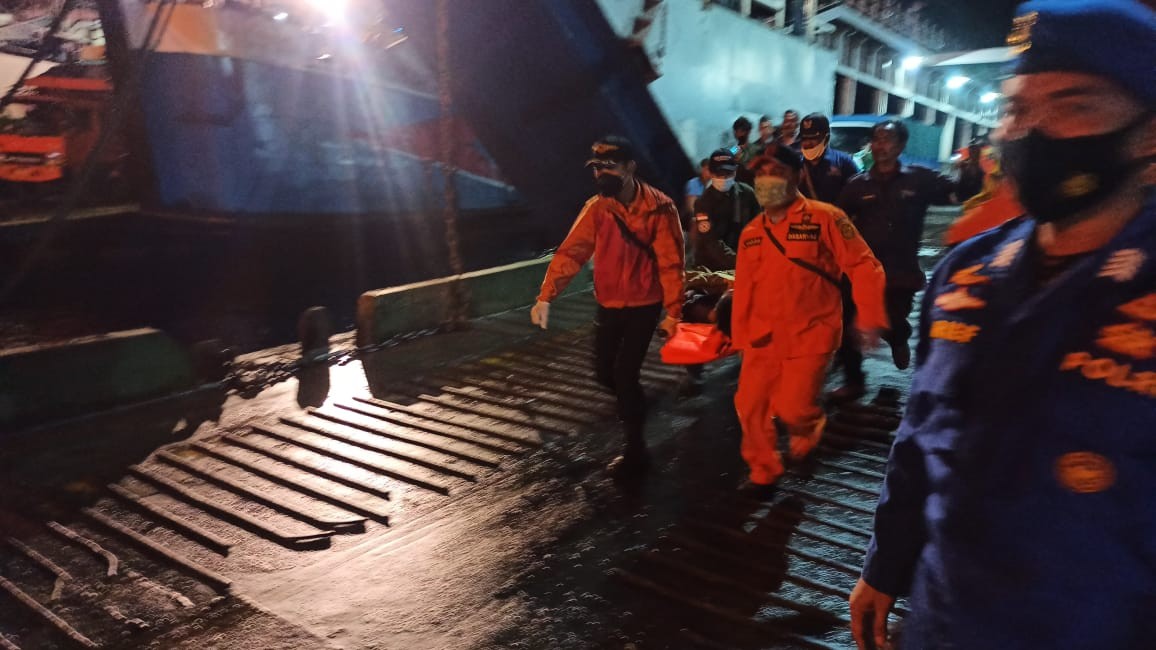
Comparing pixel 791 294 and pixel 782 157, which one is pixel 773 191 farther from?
pixel 791 294

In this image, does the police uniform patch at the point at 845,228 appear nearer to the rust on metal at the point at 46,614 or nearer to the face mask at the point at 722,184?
the face mask at the point at 722,184

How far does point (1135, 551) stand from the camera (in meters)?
1.08

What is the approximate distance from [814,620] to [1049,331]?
7.77 feet

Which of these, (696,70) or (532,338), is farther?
(696,70)

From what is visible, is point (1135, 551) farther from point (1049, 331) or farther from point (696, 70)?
point (696, 70)

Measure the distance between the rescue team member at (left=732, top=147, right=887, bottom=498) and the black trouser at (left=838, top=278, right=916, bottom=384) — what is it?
143 centimetres

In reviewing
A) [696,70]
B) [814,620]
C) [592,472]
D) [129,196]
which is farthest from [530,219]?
[814,620]

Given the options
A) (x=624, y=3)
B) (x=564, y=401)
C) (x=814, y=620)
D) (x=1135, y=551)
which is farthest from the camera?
(x=624, y=3)

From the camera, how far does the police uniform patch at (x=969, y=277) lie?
130 cm

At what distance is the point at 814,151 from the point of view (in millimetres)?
5980

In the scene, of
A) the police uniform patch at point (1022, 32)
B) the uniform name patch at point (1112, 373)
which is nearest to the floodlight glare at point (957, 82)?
the police uniform patch at point (1022, 32)

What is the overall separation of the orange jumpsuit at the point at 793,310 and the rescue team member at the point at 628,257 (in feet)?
1.50

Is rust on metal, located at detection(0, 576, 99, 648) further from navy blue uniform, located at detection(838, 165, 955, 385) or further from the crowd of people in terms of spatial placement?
navy blue uniform, located at detection(838, 165, 955, 385)

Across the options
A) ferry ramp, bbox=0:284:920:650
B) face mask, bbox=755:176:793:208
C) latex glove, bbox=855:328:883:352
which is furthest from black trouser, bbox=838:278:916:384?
face mask, bbox=755:176:793:208
